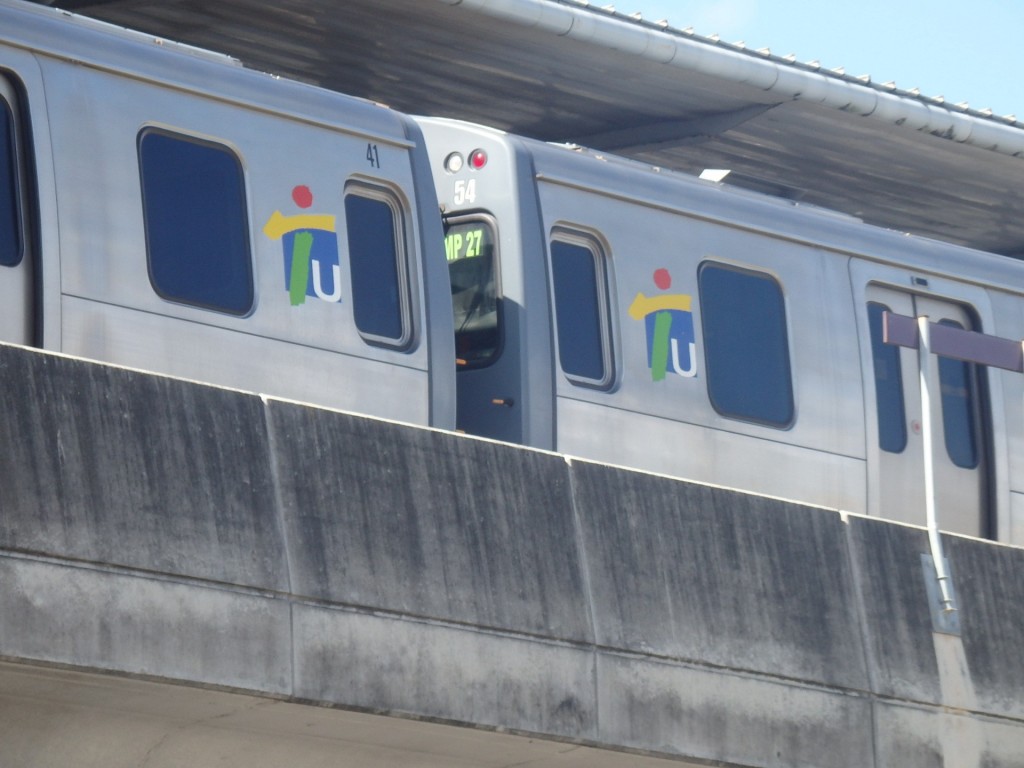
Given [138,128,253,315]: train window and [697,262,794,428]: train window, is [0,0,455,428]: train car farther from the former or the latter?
[697,262,794,428]: train window

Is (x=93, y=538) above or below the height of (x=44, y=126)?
below

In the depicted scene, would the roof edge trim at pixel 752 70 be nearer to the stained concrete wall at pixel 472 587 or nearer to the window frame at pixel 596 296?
the window frame at pixel 596 296

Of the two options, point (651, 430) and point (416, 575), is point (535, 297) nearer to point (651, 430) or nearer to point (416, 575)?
point (651, 430)

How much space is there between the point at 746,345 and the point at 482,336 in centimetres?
185

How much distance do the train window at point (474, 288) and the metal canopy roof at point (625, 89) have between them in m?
3.14

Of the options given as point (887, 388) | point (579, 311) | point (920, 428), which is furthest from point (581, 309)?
point (920, 428)

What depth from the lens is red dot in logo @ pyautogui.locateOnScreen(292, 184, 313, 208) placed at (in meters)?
10.1

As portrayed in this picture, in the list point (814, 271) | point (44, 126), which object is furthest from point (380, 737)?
point (814, 271)

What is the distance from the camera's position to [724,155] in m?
17.8

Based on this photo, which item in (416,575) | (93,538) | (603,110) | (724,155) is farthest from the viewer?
(724,155)

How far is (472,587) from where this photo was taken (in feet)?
26.9

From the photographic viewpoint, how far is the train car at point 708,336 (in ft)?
36.1

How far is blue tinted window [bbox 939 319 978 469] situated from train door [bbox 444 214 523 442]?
3.60 metres

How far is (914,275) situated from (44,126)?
6.35m
